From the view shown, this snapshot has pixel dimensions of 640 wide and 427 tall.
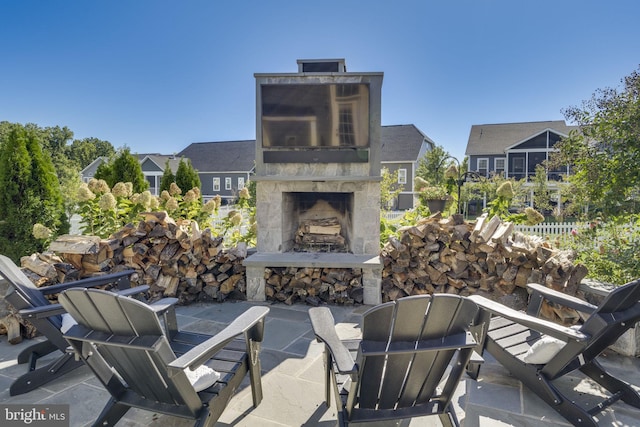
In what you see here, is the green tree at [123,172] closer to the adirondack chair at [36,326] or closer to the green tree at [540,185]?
the adirondack chair at [36,326]

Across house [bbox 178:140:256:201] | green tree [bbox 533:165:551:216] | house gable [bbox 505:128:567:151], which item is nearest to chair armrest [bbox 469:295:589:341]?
green tree [bbox 533:165:551:216]

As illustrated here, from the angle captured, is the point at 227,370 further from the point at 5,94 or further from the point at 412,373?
the point at 5,94

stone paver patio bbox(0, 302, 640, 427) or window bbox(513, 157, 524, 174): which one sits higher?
window bbox(513, 157, 524, 174)

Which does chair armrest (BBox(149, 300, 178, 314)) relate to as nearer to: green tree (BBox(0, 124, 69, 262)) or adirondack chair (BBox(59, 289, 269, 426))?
adirondack chair (BBox(59, 289, 269, 426))

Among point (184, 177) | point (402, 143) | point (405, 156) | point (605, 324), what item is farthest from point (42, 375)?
point (402, 143)

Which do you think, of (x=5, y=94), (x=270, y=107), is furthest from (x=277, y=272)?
(x=5, y=94)

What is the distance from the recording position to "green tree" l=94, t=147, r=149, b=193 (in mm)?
8438

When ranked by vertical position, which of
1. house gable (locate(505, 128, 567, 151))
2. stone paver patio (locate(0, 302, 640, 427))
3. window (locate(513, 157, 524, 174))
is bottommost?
stone paver patio (locate(0, 302, 640, 427))

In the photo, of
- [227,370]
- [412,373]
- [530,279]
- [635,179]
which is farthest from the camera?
[530,279]

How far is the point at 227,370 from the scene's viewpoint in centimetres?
199

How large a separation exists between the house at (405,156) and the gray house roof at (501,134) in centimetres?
304

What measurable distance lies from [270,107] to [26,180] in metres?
4.04

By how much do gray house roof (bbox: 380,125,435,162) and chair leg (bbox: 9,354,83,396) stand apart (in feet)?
67.5

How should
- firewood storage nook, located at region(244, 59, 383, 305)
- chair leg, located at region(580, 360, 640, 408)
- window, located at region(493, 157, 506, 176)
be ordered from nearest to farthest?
1. chair leg, located at region(580, 360, 640, 408)
2. firewood storage nook, located at region(244, 59, 383, 305)
3. window, located at region(493, 157, 506, 176)
